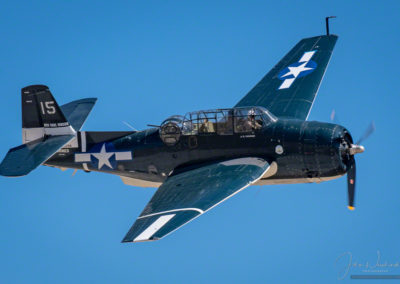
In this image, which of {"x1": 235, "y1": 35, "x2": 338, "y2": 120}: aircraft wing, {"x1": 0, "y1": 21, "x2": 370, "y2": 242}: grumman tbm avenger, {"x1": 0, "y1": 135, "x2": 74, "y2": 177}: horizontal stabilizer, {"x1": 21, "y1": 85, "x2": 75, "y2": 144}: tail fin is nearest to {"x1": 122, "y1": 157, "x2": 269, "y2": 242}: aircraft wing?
{"x1": 0, "y1": 21, "x2": 370, "y2": 242}: grumman tbm avenger

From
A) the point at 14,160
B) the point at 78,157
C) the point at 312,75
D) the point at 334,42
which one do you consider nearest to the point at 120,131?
the point at 78,157

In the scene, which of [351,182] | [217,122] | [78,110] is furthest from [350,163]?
[78,110]

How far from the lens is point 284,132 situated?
24359mm

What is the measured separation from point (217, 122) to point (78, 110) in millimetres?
4976

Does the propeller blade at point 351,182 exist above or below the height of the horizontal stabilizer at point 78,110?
below

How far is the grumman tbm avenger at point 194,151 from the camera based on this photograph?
23.5 metres

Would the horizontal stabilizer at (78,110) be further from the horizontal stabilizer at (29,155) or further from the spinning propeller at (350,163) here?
the spinning propeller at (350,163)

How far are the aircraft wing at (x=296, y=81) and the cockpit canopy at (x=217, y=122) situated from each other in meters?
2.32

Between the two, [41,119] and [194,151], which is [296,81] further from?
[41,119]

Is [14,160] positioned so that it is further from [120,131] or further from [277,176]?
[277,176]

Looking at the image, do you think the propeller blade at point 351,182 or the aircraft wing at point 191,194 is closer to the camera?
the aircraft wing at point 191,194

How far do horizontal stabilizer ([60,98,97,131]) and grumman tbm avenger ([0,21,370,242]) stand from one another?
35mm

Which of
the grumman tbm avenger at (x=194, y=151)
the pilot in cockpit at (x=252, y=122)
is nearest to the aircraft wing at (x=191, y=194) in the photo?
the grumman tbm avenger at (x=194, y=151)

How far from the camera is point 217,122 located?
24859mm
